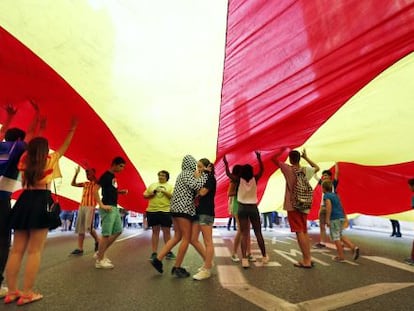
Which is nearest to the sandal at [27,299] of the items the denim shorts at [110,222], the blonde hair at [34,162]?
the blonde hair at [34,162]

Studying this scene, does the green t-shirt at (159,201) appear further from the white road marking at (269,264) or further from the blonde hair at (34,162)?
the blonde hair at (34,162)

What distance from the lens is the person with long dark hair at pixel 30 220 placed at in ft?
7.67

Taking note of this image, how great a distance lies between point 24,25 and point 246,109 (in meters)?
2.48

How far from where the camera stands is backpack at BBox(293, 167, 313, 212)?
389 centimetres

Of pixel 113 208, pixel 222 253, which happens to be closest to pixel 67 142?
pixel 113 208

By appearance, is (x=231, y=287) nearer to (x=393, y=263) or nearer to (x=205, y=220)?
(x=205, y=220)

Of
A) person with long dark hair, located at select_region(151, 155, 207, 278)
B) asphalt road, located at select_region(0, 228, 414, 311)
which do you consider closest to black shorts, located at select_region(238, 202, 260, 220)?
asphalt road, located at select_region(0, 228, 414, 311)

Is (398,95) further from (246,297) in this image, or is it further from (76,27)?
(76,27)

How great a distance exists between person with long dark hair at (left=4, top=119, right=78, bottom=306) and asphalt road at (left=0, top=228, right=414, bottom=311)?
178 millimetres

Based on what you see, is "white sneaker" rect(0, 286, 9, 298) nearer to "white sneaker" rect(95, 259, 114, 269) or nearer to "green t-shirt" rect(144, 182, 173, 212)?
"white sneaker" rect(95, 259, 114, 269)

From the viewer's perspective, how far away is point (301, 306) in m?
2.26

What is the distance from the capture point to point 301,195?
12.8ft

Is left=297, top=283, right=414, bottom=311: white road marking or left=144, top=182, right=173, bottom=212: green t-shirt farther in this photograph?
left=144, top=182, right=173, bottom=212: green t-shirt

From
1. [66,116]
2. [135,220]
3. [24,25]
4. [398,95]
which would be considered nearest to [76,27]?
[24,25]
